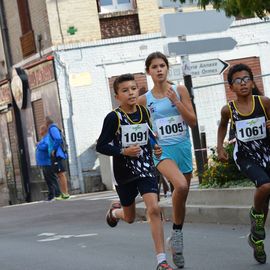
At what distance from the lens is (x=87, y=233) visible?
13875 mm

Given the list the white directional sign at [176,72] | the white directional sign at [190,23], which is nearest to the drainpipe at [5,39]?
the white directional sign at [176,72]

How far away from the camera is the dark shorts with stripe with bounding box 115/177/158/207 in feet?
28.9

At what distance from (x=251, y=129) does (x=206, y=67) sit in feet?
26.4

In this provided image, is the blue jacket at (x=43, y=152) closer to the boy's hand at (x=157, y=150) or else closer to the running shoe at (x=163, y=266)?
the boy's hand at (x=157, y=150)

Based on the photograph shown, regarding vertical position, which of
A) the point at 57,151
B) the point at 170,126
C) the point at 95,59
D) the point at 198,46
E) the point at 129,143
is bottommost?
the point at 129,143

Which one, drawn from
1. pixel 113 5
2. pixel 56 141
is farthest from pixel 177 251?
pixel 113 5

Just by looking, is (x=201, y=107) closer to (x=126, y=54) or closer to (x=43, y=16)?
(x=126, y=54)

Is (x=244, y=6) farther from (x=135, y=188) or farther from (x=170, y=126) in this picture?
(x=135, y=188)

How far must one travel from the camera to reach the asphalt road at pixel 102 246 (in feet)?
31.7

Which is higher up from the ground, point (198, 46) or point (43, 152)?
point (198, 46)

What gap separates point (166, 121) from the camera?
9.25 metres

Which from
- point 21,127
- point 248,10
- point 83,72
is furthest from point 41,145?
point 248,10

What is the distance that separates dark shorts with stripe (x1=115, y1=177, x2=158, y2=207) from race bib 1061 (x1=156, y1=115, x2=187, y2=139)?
1.63 ft

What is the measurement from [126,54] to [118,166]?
1779 cm
